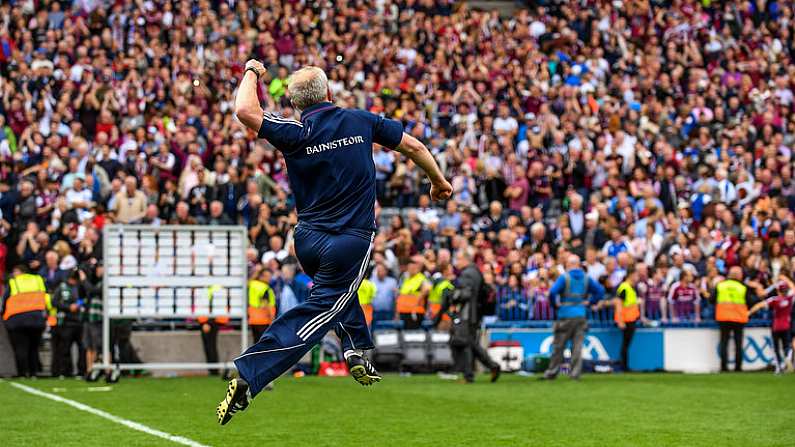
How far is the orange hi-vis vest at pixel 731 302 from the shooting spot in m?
25.1

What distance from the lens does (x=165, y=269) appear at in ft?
66.5

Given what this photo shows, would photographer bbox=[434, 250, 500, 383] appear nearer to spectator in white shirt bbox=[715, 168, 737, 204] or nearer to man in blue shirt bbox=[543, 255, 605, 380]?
man in blue shirt bbox=[543, 255, 605, 380]

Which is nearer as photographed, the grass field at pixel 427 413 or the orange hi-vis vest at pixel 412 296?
the grass field at pixel 427 413

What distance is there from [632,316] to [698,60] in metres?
11.8

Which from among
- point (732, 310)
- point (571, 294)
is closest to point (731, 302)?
point (732, 310)

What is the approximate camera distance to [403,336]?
24188mm

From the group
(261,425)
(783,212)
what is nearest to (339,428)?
(261,425)

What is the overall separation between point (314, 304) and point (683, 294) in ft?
58.8

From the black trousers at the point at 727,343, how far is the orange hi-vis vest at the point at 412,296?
5.61m

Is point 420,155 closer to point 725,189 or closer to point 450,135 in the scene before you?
point 725,189

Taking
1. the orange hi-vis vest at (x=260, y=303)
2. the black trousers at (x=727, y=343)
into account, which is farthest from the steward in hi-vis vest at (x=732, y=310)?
the orange hi-vis vest at (x=260, y=303)

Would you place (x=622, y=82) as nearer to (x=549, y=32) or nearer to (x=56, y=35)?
(x=549, y=32)

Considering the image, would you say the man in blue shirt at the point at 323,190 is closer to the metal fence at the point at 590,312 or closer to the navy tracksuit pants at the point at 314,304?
the navy tracksuit pants at the point at 314,304

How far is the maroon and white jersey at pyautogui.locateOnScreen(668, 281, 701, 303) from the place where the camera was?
25.7m
